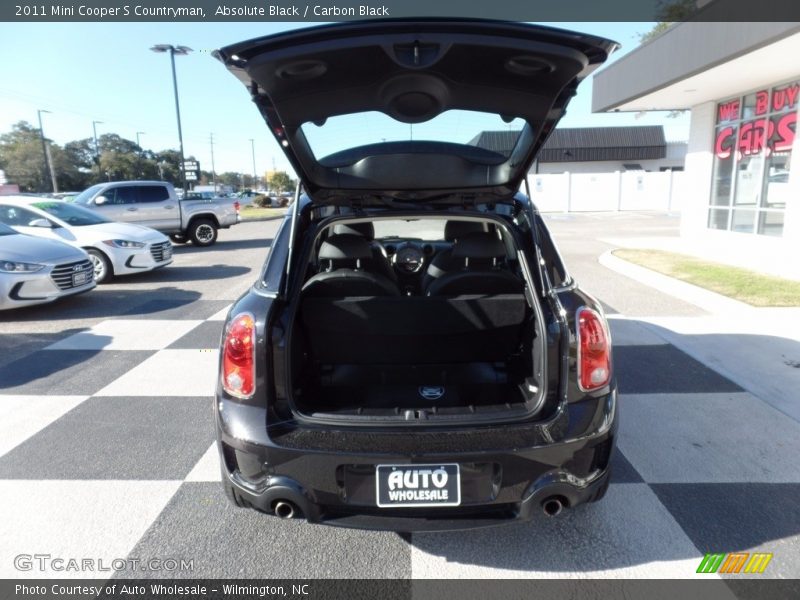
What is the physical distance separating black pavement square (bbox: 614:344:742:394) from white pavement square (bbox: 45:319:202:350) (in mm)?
4494

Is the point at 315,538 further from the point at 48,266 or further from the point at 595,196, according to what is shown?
the point at 595,196

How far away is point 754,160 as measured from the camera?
1145cm

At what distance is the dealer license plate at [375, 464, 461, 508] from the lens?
2.06 meters

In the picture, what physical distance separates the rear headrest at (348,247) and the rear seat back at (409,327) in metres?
0.58

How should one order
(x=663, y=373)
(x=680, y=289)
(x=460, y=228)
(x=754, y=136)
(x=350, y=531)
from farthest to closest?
1. (x=754, y=136)
2. (x=680, y=289)
3. (x=663, y=373)
4. (x=460, y=228)
5. (x=350, y=531)

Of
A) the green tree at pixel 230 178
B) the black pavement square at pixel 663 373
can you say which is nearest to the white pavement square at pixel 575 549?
the black pavement square at pixel 663 373

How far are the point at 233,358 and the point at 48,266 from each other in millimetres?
5943

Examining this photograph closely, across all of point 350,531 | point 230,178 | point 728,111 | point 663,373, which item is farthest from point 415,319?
point 230,178

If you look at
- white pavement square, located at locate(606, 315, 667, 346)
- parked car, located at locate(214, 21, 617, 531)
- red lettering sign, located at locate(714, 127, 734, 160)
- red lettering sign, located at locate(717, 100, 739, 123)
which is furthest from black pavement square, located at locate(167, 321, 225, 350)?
red lettering sign, located at locate(717, 100, 739, 123)

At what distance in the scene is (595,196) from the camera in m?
29.6

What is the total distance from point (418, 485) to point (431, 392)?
2.39ft

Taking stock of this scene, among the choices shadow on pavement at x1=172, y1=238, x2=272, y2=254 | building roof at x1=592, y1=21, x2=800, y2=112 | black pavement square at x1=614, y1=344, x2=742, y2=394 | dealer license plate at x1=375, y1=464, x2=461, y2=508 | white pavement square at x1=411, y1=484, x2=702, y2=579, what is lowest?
white pavement square at x1=411, y1=484, x2=702, y2=579

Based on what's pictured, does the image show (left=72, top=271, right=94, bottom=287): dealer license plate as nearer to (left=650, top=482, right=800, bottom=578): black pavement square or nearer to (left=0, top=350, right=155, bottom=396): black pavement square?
(left=0, top=350, right=155, bottom=396): black pavement square

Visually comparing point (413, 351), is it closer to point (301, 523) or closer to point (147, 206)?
point (301, 523)
